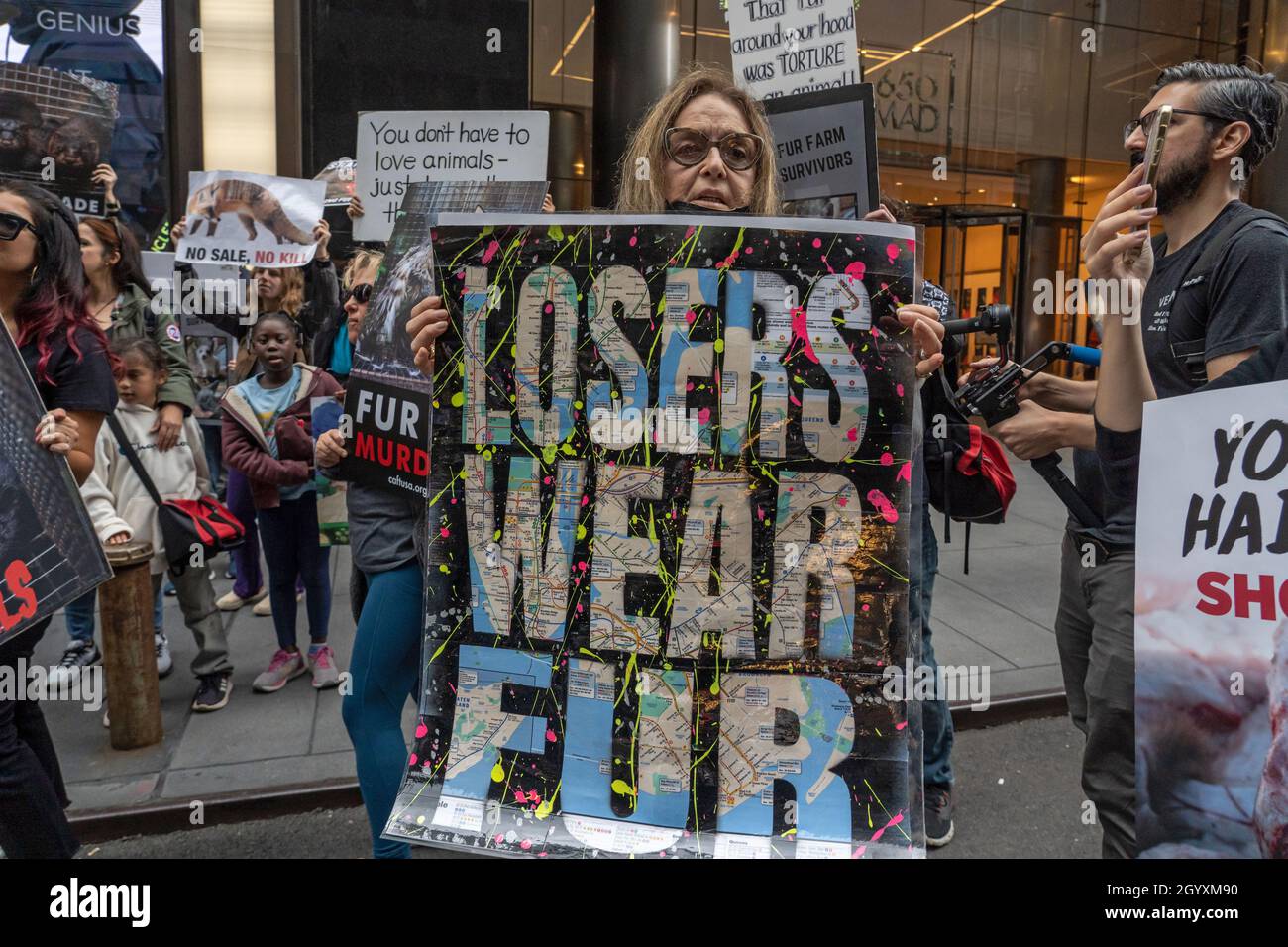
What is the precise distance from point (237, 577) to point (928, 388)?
443 centimetres

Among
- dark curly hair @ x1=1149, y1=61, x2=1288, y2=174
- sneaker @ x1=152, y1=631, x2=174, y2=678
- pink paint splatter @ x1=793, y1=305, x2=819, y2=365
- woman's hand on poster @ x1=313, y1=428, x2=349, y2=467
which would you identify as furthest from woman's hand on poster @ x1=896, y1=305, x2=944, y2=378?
sneaker @ x1=152, y1=631, x2=174, y2=678

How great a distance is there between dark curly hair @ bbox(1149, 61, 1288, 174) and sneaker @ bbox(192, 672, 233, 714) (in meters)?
4.31

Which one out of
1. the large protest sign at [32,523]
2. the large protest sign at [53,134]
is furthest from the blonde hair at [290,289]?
the large protest sign at [32,523]

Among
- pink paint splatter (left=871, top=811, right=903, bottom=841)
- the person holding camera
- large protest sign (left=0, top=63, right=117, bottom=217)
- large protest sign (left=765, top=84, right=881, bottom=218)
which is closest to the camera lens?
pink paint splatter (left=871, top=811, right=903, bottom=841)

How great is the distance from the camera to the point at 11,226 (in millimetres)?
2301

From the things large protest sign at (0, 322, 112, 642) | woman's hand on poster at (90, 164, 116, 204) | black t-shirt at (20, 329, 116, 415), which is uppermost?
woman's hand on poster at (90, 164, 116, 204)

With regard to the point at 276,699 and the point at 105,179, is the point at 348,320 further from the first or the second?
the point at 276,699

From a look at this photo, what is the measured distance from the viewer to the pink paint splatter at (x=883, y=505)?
1622mm

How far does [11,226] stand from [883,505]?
2319 mm

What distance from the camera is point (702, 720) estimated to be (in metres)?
1.62

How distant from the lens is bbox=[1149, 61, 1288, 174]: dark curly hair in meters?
2.21

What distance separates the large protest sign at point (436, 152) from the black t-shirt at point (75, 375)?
1232 mm

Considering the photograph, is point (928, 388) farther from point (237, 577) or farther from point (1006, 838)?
point (237, 577)
